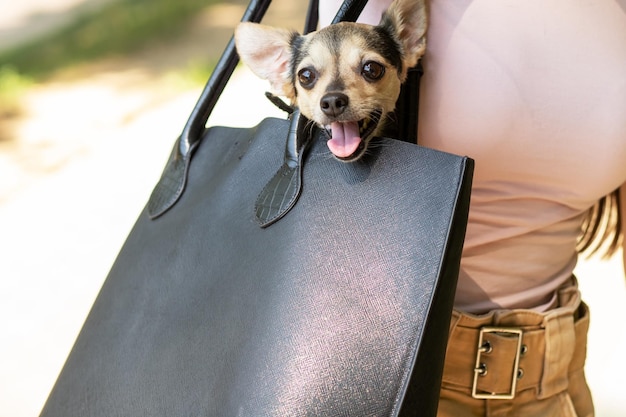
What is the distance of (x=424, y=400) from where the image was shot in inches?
31.2

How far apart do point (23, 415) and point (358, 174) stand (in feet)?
5.86

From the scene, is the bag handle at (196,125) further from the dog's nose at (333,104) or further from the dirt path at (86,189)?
the dirt path at (86,189)

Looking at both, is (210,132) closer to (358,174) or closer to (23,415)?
(358,174)

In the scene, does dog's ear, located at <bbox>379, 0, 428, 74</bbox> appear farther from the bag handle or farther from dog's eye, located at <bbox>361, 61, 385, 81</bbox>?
the bag handle

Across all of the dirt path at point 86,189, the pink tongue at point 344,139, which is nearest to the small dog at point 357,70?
the pink tongue at point 344,139

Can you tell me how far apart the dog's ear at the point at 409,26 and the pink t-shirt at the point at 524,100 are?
0.02 meters

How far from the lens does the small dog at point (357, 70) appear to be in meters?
0.89

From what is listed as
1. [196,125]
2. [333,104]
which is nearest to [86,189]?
[196,125]

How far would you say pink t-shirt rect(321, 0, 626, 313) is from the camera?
0.91 m

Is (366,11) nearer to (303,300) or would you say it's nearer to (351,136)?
(351,136)

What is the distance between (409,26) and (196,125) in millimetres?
367

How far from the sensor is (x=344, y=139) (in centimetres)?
88

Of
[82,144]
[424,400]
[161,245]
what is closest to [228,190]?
[161,245]

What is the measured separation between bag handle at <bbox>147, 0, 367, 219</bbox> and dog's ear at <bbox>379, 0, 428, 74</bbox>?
17 centimetres
